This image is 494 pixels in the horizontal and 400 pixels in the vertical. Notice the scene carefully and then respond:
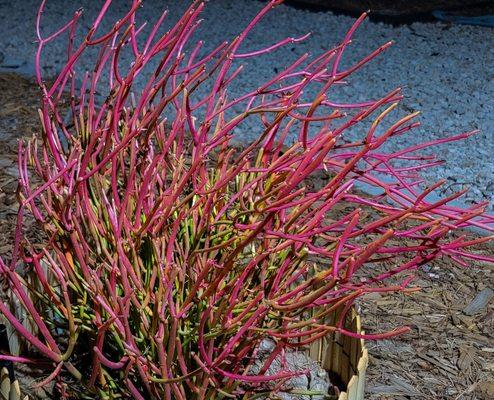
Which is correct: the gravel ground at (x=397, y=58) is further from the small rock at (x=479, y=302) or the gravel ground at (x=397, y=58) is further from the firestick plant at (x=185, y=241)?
the firestick plant at (x=185, y=241)

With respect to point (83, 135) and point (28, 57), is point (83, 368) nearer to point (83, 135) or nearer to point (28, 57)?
point (83, 135)

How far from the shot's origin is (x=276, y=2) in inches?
66.3

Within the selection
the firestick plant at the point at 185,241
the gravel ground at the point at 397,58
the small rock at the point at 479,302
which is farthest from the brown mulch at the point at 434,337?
the gravel ground at the point at 397,58

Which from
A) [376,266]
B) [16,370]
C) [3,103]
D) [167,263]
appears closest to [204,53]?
[3,103]

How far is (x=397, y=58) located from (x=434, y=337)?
3.25 m

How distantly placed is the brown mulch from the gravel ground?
0.84 metres

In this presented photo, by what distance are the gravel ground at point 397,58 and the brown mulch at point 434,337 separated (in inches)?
33.2

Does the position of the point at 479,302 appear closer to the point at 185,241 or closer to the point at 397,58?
the point at 185,241

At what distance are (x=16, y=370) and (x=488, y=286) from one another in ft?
5.22

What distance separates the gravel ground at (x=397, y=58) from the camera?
4359 millimetres

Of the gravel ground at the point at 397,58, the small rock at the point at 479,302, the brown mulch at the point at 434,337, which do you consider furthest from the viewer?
the gravel ground at the point at 397,58

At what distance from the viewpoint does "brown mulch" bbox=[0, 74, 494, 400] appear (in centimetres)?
255

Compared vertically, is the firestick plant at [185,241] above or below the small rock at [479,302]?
above

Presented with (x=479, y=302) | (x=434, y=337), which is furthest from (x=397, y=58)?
(x=434, y=337)
